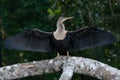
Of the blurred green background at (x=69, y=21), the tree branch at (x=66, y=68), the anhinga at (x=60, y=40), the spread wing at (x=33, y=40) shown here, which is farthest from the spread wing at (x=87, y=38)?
the blurred green background at (x=69, y=21)

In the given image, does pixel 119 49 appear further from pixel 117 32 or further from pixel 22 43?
pixel 22 43

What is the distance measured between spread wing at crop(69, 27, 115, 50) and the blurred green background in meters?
0.95

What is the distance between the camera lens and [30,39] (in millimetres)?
7328

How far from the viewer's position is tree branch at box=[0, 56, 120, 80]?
626 cm

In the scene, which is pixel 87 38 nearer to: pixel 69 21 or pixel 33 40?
pixel 33 40

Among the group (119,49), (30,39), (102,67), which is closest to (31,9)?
(119,49)

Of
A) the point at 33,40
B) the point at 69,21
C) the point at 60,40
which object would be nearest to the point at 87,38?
the point at 60,40

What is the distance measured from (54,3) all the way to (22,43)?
4.25 feet

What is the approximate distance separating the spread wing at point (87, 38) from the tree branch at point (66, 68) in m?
0.44

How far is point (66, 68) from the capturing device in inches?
253

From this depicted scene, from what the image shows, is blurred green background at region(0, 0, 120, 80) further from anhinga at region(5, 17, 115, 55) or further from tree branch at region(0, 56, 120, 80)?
tree branch at region(0, 56, 120, 80)

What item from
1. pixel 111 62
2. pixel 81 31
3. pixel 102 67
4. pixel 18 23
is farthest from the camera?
pixel 18 23

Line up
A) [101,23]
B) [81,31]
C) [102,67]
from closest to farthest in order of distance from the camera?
[102,67]
[81,31]
[101,23]

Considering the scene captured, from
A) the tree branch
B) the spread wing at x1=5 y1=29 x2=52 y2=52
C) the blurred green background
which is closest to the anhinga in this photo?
the spread wing at x1=5 y1=29 x2=52 y2=52
